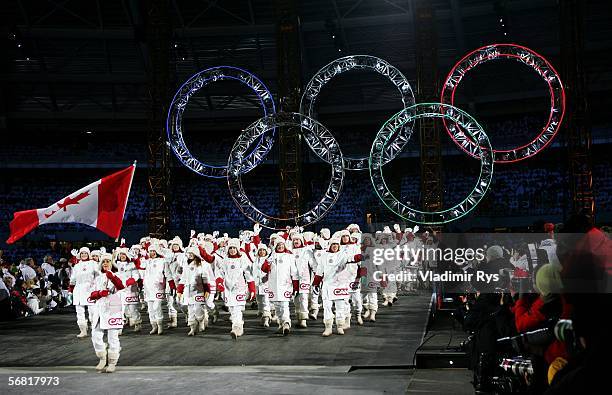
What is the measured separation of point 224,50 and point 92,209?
1055 inches

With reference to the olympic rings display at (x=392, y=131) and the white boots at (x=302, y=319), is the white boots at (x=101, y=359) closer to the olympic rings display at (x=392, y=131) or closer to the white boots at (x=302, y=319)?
the white boots at (x=302, y=319)

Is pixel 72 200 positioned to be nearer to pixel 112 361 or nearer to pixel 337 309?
pixel 112 361

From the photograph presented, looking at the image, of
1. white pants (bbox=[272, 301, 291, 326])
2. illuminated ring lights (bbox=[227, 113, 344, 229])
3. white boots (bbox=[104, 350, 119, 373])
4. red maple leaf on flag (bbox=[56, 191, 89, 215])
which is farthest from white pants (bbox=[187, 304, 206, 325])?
illuminated ring lights (bbox=[227, 113, 344, 229])

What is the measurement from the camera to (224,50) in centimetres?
3962

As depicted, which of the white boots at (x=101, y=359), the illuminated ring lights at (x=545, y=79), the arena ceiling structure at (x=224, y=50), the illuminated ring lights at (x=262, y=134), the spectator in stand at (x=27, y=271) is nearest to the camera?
the white boots at (x=101, y=359)

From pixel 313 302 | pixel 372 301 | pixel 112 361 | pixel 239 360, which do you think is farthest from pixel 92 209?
pixel 313 302

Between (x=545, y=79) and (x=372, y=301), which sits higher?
(x=545, y=79)

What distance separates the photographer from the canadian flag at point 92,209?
1379 centimetres

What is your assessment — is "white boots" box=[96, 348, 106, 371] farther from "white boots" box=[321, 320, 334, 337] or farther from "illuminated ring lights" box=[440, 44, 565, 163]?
"illuminated ring lights" box=[440, 44, 565, 163]

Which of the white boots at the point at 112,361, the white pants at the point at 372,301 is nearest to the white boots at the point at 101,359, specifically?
the white boots at the point at 112,361

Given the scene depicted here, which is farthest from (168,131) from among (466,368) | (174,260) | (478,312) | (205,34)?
(478,312)

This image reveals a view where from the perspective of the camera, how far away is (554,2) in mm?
34219

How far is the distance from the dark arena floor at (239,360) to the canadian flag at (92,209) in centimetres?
251

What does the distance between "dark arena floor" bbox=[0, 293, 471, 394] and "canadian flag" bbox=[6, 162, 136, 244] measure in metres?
2.51
